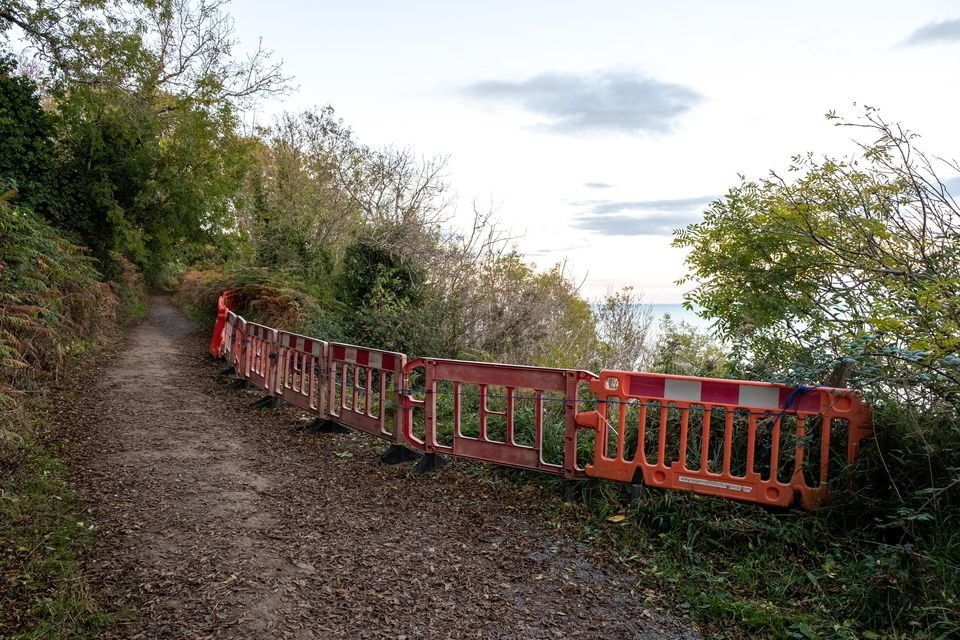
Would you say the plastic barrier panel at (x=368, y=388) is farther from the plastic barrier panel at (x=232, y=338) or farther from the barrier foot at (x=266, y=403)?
the plastic barrier panel at (x=232, y=338)

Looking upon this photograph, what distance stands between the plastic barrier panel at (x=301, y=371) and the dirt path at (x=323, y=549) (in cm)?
90

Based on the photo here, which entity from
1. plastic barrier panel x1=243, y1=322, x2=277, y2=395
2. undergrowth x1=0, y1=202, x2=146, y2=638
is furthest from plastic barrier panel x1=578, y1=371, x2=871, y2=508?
plastic barrier panel x1=243, y1=322, x2=277, y2=395

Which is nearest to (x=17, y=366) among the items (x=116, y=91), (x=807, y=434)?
(x=807, y=434)

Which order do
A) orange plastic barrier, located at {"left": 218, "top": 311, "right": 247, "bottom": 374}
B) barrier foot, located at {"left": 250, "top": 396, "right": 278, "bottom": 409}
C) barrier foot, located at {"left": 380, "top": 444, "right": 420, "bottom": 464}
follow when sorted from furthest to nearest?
1. orange plastic barrier, located at {"left": 218, "top": 311, "right": 247, "bottom": 374}
2. barrier foot, located at {"left": 250, "top": 396, "right": 278, "bottom": 409}
3. barrier foot, located at {"left": 380, "top": 444, "right": 420, "bottom": 464}

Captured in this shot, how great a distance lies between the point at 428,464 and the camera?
22.2 ft

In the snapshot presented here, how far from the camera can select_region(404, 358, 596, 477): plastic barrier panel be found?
591 centimetres

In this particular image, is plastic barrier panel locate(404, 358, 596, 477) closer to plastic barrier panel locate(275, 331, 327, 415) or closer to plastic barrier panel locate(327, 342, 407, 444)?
plastic barrier panel locate(327, 342, 407, 444)

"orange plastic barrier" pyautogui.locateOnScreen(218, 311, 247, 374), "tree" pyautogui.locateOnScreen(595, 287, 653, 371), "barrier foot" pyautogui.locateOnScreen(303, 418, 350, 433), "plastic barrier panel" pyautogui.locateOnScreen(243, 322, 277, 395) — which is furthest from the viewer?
"tree" pyautogui.locateOnScreen(595, 287, 653, 371)

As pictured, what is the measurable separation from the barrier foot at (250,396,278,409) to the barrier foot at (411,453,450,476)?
3941 mm

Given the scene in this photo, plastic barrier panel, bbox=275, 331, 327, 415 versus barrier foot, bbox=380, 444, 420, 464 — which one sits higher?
plastic barrier panel, bbox=275, 331, 327, 415

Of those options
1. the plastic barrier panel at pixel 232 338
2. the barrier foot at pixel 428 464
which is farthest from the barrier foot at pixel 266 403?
the barrier foot at pixel 428 464

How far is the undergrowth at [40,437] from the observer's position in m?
3.77

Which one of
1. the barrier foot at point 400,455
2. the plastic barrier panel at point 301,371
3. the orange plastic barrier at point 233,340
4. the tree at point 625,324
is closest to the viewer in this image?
the barrier foot at point 400,455

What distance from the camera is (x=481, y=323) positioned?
17375mm
